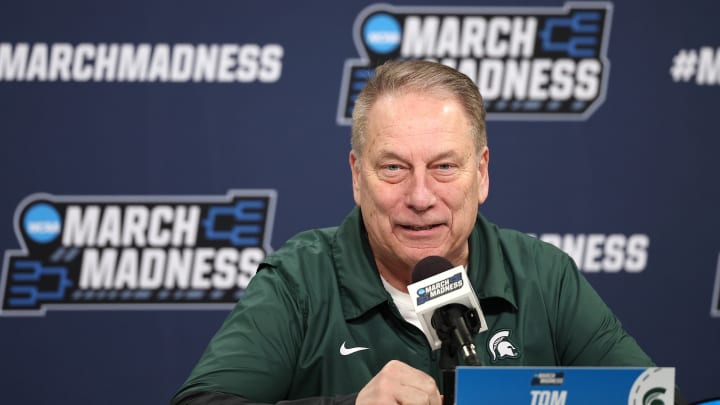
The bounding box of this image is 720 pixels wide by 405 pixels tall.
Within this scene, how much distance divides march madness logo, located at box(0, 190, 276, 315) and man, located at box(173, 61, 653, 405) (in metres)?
1.44

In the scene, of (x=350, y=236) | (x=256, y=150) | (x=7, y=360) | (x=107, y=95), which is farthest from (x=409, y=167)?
(x=7, y=360)

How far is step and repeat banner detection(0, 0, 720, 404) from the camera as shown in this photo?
3.73 meters

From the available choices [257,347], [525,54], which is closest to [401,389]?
[257,347]

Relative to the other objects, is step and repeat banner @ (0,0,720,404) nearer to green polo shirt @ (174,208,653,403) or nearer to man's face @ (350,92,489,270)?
green polo shirt @ (174,208,653,403)

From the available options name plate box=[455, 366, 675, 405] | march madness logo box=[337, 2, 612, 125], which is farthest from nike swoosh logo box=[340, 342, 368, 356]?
march madness logo box=[337, 2, 612, 125]

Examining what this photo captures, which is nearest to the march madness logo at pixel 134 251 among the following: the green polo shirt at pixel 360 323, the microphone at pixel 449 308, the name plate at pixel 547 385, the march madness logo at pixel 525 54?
the march madness logo at pixel 525 54

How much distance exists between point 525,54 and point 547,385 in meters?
2.52

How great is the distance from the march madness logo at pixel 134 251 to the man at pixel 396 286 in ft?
4.73

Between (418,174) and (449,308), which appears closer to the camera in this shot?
(449,308)

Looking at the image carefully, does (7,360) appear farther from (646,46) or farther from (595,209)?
(646,46)

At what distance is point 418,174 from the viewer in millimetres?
2076

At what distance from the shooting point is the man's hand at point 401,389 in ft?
5.48

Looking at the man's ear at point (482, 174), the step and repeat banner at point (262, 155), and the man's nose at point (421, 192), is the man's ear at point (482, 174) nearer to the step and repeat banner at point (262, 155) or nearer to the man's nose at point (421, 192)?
the man's nose at point (421, 192)

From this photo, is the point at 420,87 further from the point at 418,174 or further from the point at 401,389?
the point at 401,389
